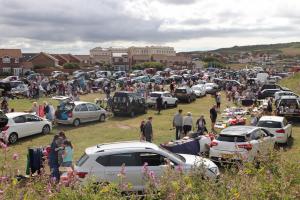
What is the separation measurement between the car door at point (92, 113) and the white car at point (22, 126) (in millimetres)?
3782

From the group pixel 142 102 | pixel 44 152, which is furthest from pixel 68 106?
pixel 44 152

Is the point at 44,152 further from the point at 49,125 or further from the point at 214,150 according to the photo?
the point at 49,125

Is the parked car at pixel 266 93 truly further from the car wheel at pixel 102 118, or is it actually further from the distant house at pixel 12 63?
the distant house at pixel 12 63

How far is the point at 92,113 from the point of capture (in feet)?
87.2

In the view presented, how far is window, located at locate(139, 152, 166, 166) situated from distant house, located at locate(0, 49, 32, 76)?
3093 inches

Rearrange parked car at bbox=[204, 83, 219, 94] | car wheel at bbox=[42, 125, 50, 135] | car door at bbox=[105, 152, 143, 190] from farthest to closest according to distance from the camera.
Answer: parked car at bbox=[204, 83, 219, 94] → car wheel at bbox=[42, 125, 50, 135] → car door at bbox=[105, 152, 143, 190]

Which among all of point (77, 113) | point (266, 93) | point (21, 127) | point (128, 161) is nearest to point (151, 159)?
point (128, 161)

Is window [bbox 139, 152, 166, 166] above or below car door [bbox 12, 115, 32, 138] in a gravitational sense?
above

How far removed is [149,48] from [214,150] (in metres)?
133

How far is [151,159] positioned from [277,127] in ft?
32.3

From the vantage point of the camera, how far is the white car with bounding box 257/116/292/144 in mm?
19422

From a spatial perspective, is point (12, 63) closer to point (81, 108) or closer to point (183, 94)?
point (183, 94)

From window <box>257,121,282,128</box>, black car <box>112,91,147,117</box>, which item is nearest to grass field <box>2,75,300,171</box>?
black car <box>112,91,147,117</box>

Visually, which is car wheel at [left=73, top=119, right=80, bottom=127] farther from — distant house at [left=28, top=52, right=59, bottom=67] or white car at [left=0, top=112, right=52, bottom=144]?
distant house at [left=28, top=52, right=59, bottom=67]
